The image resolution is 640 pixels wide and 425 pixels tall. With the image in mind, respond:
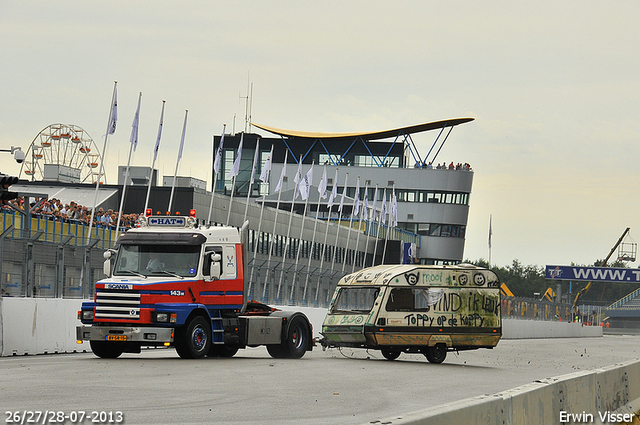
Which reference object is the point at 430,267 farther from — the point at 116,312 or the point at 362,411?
the point at 362,411

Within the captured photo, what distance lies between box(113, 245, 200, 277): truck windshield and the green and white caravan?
4788mm

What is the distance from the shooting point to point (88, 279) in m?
25.3

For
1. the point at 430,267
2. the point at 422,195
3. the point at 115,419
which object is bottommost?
the point at 115,419

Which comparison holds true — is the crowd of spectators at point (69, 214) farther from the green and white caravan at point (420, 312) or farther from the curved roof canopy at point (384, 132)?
the curved roof canopy at point (384, 132)

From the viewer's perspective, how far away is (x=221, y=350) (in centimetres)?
2311

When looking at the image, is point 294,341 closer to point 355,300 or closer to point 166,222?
point 355,300

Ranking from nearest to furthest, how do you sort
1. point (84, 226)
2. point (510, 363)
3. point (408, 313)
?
point (408, 313), point (510, 363), point (84, 226)

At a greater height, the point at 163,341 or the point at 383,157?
the point at 383,157

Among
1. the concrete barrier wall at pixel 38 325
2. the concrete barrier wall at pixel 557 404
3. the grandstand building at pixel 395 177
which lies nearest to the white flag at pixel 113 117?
the concrete barrier wall at pixel 38 325

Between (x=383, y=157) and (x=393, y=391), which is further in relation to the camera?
(x=383, y=157)

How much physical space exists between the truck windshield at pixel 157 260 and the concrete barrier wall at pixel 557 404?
9.74 metres

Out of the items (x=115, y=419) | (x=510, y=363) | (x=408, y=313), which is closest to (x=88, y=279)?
(x=408, y=313)

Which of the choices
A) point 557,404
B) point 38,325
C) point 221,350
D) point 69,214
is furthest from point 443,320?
point 69,214

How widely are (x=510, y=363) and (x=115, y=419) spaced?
1728 centimetres
